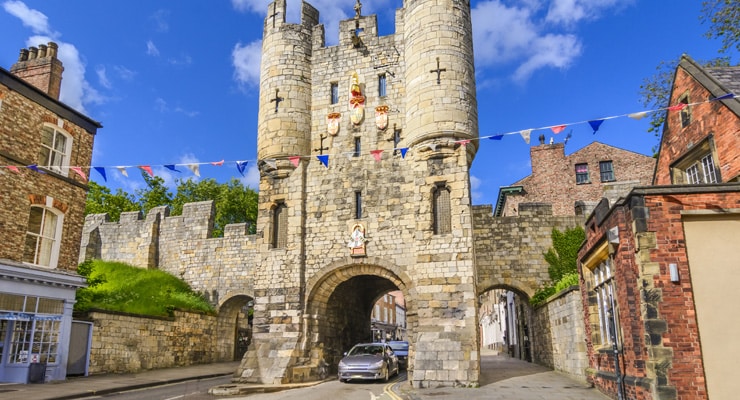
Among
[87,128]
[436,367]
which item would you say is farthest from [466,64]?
[87,128]

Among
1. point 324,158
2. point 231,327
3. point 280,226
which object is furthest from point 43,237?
point 231,327

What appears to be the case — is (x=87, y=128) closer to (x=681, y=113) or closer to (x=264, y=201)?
(x=264, y=201)

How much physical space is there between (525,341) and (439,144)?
1221cm

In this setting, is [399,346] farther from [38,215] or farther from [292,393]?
[38,215]

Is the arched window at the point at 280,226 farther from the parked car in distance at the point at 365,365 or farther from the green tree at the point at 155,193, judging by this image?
the green tree at the point at 155,193

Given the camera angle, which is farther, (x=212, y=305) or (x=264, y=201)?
(x=212, y=305)

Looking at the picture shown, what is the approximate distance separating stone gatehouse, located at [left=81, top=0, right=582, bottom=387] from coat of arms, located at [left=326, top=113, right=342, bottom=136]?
0.04m

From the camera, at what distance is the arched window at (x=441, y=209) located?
657 inches

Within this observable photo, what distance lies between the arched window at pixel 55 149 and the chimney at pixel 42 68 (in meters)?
1.26

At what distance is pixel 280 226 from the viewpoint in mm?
18516

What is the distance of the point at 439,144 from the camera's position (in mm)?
16875

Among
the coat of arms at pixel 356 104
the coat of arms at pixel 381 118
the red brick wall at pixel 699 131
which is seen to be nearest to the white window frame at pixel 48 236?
the coat of arms at pixel 356 104

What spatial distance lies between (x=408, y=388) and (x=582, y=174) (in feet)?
67.4

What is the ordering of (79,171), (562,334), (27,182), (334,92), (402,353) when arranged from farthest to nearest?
(402,353) < (334,92) < (562,334) < (79,171) < (27,182)
